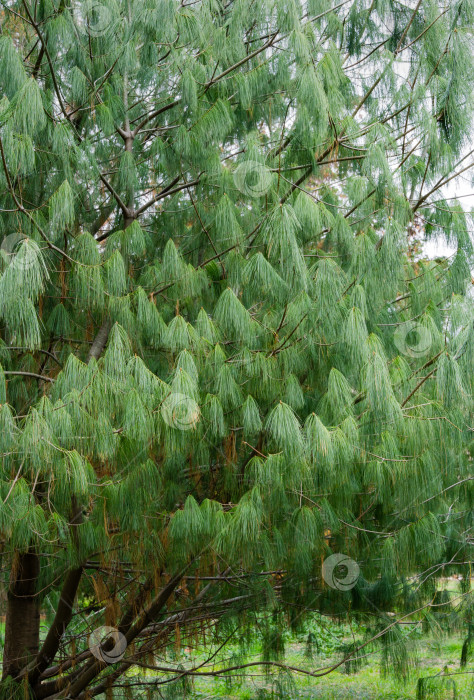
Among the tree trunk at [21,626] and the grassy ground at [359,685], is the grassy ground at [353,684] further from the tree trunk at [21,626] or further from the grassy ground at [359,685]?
the tree trunk at [21,626]

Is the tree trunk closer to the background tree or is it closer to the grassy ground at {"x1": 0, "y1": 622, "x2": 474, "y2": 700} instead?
the background tree

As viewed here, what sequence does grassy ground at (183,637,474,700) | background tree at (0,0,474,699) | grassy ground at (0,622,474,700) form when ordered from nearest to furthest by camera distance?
background tree at (0,0,474,699) → grassy ground at (0,622,474,700) → grassy ground at (183,637,474,700)

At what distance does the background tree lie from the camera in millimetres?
2143

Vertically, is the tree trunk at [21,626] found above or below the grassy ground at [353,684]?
above

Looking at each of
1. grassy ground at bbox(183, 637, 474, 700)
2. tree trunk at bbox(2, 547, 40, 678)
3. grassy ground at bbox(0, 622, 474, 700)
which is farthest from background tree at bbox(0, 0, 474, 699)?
grassy ground at bbox(183, 637, 474, 700)

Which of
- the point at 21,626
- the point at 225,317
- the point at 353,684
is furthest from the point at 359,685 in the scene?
the point at 225,317

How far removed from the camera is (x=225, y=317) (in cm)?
244

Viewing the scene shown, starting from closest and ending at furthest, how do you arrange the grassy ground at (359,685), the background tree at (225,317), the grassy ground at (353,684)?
the background tree at (225,317) < the grassy ground at (353,684) < the grassy ground at (359,685)

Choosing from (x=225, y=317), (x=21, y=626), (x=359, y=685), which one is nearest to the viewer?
(x=225, y=317)

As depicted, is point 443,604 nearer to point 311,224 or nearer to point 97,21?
point 311,224

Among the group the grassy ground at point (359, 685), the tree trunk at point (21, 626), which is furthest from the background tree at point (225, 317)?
the grassy ground at point (359, 685)

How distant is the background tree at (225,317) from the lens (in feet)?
7.03

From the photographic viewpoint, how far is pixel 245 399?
8.10 feet

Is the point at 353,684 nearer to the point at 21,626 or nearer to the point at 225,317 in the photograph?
the point at 21,626
